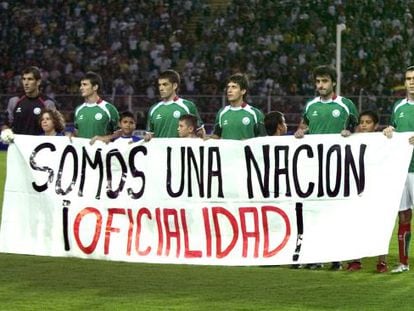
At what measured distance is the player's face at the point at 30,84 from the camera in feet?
41.7

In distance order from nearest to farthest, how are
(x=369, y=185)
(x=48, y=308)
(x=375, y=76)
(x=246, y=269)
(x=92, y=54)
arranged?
1. (x=48, y=308)
2. (x=369, y=185)
3. (x=246, y=269)
4. (x=375, y=76)
5. (x=92, y=54)

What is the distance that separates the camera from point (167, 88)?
11703 mm

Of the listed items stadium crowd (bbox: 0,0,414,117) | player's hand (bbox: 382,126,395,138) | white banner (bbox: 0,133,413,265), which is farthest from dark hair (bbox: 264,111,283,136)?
stadium crowd (bbox: 0,0,414,117)

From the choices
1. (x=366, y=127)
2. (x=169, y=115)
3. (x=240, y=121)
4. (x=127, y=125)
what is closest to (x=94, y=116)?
(x=169, y=115)

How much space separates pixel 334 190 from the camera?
10273 millimetres

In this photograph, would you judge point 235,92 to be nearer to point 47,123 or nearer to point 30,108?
point 47,123

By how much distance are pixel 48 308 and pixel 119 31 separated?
26948 millimetres

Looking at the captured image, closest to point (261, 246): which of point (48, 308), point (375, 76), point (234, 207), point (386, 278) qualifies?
point (234, 207)

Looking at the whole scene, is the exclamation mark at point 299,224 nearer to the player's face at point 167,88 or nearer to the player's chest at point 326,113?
the player's chest at point 326,113

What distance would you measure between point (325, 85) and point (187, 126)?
1.32m

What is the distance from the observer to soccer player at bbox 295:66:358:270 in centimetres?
1109

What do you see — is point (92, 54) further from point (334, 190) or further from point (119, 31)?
point (334, 190)

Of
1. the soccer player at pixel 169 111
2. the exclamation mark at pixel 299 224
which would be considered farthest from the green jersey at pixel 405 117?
the soccer player at pixel 169 111

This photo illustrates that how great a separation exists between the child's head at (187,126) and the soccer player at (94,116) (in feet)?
3.40
